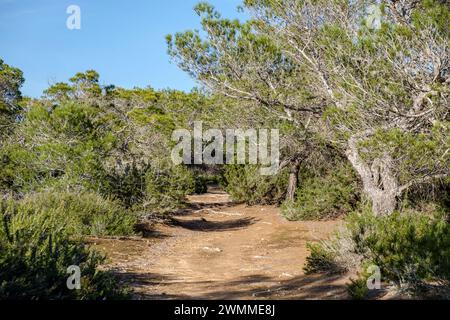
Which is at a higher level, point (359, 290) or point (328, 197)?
point (328, 197)

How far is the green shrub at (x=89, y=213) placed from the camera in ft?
41.7

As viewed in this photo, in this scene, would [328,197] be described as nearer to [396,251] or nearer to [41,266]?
[396,251]

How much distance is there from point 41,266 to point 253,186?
1881 cm

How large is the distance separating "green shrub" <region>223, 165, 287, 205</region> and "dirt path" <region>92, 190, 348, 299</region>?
8.87ft

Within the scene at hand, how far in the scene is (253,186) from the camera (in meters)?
24.3

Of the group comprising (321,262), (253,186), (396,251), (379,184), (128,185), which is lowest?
(321,262)

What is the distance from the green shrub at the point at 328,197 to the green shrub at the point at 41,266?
1203 cm

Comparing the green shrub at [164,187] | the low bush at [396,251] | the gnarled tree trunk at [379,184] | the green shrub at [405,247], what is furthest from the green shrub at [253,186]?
the green shrub at [405,247]

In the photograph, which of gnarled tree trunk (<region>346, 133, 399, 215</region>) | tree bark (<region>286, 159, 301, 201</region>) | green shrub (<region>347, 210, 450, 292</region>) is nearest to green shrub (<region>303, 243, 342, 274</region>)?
green shrub (<region>347, 210, 450, 292</region>)

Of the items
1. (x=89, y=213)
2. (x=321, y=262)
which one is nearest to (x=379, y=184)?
(x=321, y=262)

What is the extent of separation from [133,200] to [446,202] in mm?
9699

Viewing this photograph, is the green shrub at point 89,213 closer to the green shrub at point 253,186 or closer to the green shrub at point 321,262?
the green shrub at point 321,262
